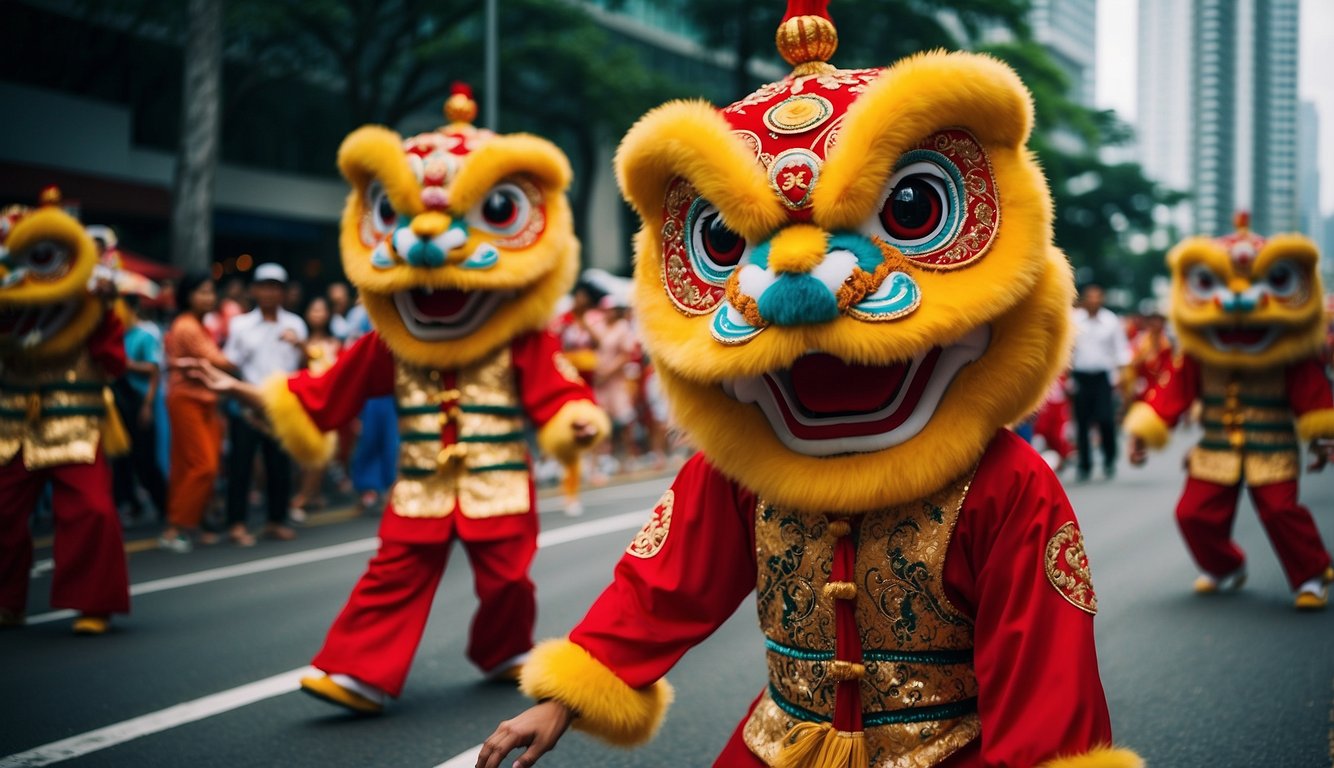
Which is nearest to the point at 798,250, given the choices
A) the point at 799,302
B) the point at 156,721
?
the point at 799,302

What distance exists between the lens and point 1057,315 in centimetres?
259

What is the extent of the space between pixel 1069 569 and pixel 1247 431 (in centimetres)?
523

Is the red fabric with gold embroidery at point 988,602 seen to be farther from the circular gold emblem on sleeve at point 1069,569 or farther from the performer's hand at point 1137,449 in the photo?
the performer's hand at point 1137,449

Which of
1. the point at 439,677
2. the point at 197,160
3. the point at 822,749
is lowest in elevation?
the point at 439,677

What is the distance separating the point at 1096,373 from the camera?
13.4m

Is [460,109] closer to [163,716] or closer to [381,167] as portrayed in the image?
[381,167]

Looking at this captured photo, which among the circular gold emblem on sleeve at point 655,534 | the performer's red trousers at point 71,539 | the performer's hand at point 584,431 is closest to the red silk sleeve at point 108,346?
the performer's red trousers at point 71,539

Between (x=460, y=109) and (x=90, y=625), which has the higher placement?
(x=460, y=109)

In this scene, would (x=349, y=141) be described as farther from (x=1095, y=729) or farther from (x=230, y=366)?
(x=230, y=366)

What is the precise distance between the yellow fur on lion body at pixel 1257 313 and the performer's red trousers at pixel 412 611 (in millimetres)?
4037

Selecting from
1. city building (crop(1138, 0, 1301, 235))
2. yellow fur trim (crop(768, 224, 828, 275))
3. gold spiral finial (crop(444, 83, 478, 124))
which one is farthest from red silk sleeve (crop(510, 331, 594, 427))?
city building (crop(1138, 0, 1301, 235))

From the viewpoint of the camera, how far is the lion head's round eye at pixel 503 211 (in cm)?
545

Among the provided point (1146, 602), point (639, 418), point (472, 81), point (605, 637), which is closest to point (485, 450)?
point (605, 637)

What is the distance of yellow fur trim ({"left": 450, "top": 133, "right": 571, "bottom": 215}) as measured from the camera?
5355mm
